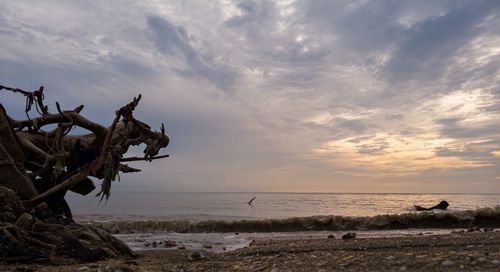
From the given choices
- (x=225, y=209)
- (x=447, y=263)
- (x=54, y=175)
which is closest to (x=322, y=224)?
(x=54, y=175)

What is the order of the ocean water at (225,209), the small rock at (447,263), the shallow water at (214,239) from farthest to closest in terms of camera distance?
the ocean water at (225,209)
the shallow water at (214,239)
the small rock at (447,263)

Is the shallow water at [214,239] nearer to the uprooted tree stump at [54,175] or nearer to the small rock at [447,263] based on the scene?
the uprooted tree stump at [54,175]

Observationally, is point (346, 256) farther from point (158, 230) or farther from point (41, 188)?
point (158, 230)

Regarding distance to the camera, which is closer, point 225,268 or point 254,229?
point 225,268

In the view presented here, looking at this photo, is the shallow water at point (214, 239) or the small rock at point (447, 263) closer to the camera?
the small rock at point (447, 263)

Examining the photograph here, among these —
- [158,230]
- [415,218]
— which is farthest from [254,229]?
[415,218]

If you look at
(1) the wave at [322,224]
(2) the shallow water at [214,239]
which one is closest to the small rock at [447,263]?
(2) the shallow water at [214,239]

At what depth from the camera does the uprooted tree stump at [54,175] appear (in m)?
9.35

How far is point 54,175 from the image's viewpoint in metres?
12.3

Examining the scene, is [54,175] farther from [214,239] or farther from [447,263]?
[447,263]

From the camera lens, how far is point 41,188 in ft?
41.7

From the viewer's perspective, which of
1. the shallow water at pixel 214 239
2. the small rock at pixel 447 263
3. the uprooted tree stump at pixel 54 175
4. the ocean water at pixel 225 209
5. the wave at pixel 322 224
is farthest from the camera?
the ocean water at pixel 225 209

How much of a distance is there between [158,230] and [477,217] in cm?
1996

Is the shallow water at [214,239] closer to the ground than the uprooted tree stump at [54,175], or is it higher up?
closer to the ground
